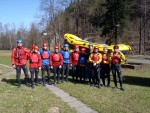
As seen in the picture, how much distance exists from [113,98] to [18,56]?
444 centimetres

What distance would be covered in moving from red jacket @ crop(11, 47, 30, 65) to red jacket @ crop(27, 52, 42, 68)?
25 cm

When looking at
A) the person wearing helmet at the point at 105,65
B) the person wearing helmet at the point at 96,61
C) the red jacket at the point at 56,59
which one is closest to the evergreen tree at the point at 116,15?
the person wearing helmet at the point at 105,65

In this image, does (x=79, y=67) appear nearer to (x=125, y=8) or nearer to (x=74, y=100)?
(x=74, y=100)

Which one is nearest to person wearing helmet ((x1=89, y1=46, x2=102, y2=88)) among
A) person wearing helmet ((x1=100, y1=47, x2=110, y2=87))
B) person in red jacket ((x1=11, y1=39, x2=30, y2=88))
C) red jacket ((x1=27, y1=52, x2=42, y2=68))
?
person wearing helmet ((x1=100, y1=47, x2=110, y2=87))

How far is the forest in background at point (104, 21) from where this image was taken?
106 ft

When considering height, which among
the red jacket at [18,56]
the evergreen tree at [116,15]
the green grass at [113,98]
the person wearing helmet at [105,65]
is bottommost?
the green grass at [113,98]

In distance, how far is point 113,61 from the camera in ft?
33.1

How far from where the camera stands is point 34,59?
A: 10.4 m

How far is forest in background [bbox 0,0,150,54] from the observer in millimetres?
32312

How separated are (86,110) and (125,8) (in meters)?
26.8

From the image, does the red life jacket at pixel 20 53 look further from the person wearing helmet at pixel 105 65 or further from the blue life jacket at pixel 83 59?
the person wearing helmet at pixel 105 65

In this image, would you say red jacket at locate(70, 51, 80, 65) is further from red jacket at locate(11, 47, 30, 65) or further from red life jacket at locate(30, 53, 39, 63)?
red jacket at locate(11, 47, 30, 65)

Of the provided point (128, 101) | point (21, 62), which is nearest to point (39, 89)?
point (21, 62)

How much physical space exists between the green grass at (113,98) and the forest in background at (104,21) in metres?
22.5
